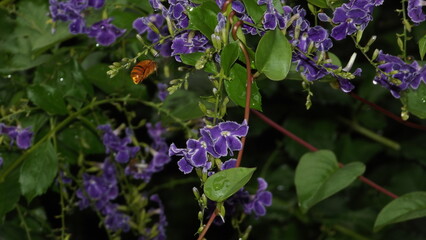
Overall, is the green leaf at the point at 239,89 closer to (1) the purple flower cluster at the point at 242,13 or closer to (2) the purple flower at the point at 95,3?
(1) the purple flower cluster at the point at 242,13

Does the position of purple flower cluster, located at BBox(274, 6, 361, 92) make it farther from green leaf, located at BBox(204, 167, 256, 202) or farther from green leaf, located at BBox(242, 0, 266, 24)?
green leaf, located at BBox(204, 167, 256, 202)

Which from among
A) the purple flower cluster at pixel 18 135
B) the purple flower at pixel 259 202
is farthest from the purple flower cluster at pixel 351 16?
the purple flower cluster at pixel 18 135

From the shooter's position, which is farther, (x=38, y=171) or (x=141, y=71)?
(x=38, y=171)

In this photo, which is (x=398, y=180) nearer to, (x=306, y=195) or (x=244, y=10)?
(x=306, y=195)

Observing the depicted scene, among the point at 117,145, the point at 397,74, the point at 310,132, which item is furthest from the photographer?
the point at 310,132

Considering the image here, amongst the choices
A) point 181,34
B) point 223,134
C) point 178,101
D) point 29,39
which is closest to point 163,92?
point 178,101

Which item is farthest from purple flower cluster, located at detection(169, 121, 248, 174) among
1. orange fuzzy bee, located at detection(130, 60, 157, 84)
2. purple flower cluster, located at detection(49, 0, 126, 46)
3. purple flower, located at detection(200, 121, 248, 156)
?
purple flower cluster, located at detection(49, 0, 126, 46)

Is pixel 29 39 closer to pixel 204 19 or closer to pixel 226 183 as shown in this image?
pixel 204 19
